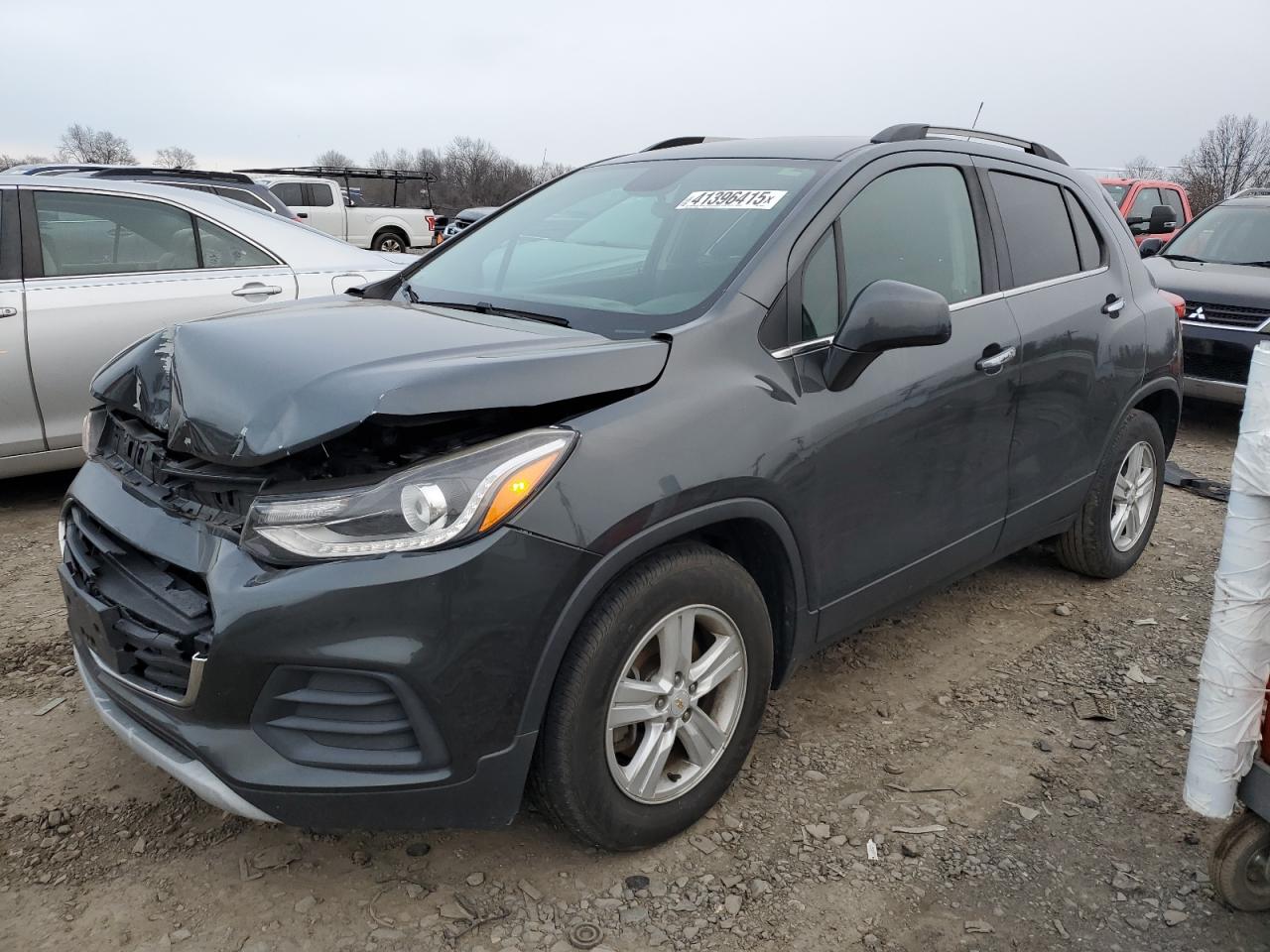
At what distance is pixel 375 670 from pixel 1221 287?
24.7 feet

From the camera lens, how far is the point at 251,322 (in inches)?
101

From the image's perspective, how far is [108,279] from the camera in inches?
195

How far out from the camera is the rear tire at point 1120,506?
4.08m

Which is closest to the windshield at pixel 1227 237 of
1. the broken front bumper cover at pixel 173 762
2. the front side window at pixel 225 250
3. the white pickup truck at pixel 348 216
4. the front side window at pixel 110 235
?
the front side window at pixel 225 250

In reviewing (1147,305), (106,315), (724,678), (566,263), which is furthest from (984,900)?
(106,315)

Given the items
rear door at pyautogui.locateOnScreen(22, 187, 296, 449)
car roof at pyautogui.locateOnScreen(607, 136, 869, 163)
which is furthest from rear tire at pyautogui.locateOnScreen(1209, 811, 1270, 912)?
rear door at pyautogui.locateOnScreen(22, 187, 296, 449)

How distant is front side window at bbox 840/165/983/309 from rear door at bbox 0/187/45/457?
12.6 feet

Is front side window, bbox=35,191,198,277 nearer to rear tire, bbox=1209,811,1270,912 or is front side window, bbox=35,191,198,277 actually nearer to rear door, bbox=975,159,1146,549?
rear door, bbox=975,159,1146,549

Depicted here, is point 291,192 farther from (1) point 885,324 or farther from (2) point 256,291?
(1) point 885,324

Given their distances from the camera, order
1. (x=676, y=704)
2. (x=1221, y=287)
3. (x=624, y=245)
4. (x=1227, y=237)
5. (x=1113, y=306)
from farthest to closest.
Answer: (x=1227, y=237)
(x=1221, y=287)
(x=1113, y=306)
(x=624, y=245)
(x=676, y=704)

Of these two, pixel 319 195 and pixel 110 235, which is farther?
pixel 319 195

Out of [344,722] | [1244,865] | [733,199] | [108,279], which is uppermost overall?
[733,199]

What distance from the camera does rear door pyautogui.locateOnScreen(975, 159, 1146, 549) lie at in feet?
11.3

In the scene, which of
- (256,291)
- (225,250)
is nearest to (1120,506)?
(256,291)
